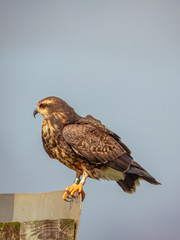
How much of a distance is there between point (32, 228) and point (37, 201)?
506 mm

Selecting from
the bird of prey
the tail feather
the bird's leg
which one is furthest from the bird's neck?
the tail feather

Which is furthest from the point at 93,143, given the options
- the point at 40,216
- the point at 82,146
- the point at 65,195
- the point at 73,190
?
the point at 40,216

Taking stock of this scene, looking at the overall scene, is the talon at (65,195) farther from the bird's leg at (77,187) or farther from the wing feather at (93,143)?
the wing feather at (93,143)

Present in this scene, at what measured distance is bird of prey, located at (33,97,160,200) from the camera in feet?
19.1

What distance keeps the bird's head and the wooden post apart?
1.18 meters

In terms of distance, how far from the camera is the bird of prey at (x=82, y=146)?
583 centimetres

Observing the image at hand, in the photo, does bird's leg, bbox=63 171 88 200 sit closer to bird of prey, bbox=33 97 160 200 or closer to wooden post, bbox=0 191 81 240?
bird of prey, bbox=33 97 160 200

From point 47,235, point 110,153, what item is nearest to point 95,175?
point 110,153

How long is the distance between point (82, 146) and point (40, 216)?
3.82 ft

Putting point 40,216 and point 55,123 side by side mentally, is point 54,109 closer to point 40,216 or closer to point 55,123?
point 55,123

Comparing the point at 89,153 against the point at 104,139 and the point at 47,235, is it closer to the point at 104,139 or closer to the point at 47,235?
the point at 104,139

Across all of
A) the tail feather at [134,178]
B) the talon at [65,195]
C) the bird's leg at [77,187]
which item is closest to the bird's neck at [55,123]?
the bird's leg at [77,187]

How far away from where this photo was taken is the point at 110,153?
6.00 metres

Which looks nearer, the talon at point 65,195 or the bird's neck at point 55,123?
the talon at point 65,195
